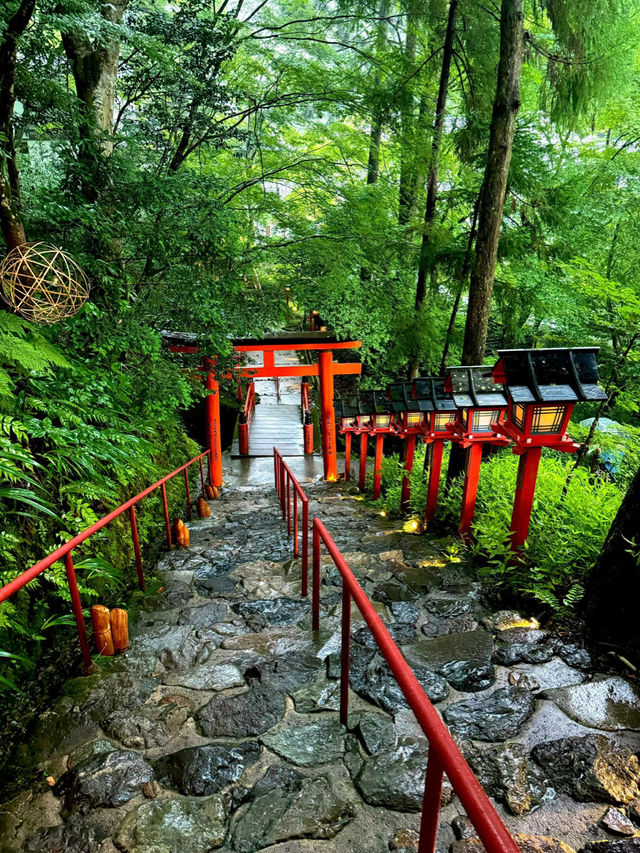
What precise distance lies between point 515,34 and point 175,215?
439 cm

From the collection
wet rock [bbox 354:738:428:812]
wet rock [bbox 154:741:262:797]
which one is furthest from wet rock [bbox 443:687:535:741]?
wet rock [bbox 154:741:262:797]

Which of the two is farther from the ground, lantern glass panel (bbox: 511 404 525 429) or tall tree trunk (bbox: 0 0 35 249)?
tall tree trunk (bbox: 0 0 35 249)

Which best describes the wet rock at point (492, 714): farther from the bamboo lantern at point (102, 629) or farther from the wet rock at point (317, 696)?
the bamboo lantern at point (102, 629)

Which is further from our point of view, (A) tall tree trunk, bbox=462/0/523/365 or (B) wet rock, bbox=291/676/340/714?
(A) tall tree trunk, bbox=462/0/523/365

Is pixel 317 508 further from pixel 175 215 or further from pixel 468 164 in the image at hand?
pixel 468 164

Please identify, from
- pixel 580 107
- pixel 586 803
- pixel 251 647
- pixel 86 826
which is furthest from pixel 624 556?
pixel 580 107

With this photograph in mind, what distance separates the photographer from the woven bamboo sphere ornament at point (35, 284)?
3264 mm

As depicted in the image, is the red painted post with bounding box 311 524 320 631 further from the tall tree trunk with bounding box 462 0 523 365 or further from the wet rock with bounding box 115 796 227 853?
the tall tree trunk with bounding box 462 0 523 365

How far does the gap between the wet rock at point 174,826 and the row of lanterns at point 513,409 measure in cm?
304

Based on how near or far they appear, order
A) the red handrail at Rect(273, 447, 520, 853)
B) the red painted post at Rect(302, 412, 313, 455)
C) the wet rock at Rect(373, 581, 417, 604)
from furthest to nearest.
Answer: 1. the red painted post at Rect(302, 412, 313, 455)
2. the wet rock at Rect(373, 581, 417, 604)
3. the red handrail at Rect(273, 447, 520, 853)

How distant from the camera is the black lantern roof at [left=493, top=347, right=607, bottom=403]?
3568mm

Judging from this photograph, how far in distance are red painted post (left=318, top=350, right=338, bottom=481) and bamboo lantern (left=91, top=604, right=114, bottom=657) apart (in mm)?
9991

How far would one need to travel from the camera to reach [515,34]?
201 inches

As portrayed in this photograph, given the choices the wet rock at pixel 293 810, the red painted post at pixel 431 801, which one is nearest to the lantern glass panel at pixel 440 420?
the wet rock at pixel 293 810
